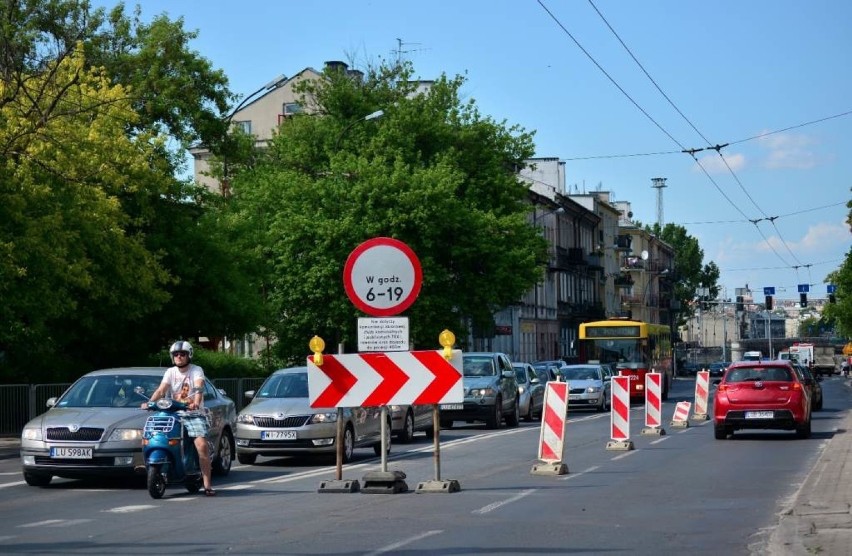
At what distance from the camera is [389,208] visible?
53.5 metres

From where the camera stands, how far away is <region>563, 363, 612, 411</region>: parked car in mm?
50250

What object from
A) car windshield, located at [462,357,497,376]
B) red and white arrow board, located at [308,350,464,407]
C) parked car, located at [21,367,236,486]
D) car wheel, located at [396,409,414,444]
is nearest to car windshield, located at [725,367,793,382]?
car wheel, located at [396,409,414,444]

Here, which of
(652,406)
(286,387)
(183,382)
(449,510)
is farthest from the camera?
(652,406)

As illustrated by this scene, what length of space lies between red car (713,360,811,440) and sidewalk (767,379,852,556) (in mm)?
7929

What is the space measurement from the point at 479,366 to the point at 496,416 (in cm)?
156

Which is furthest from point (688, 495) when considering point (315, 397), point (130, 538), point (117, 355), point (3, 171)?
point (117, 355)

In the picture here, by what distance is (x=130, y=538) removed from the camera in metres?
13.1

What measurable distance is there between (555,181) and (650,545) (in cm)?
10315

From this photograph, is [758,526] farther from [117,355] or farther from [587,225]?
[587,225]

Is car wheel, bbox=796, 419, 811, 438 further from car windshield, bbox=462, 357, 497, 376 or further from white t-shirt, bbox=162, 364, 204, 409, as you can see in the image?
white t-shirt, bbox=162, 364, 204, 409

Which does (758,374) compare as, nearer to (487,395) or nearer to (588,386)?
(487,395)

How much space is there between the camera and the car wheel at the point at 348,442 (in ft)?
77.7

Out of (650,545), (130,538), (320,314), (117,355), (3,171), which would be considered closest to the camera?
(650,545)

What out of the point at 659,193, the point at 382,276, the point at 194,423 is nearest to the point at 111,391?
the point at 194,423
